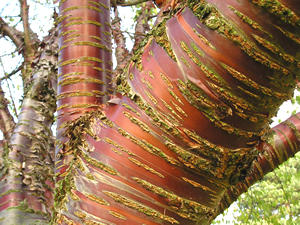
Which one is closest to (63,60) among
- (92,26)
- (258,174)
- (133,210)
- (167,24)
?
(92,26)

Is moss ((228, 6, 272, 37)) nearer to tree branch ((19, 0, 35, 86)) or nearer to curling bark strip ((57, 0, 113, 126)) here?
curling bark strip ((57, 0, 113, 126))

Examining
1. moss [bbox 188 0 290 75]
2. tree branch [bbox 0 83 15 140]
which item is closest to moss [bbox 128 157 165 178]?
moss [bbox 188 0 290 75]

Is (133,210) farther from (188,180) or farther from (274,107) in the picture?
(274,107)

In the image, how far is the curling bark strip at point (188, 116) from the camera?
570 millimetres

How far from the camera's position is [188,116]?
62 cm

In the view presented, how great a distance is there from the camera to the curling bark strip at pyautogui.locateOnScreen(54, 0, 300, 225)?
57 cm

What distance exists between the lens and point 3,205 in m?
1.85

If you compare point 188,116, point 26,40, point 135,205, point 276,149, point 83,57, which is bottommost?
point 135,205

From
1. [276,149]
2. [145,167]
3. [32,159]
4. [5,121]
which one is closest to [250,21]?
[145,167]

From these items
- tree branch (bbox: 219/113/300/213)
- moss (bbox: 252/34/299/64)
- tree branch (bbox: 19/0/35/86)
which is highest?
tree branch (bbox: 19/0/35/86)

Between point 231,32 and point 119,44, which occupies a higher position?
point 119,44

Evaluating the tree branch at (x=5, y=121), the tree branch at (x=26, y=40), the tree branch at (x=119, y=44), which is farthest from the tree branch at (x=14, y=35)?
the tree branch at (x=119, y=44)

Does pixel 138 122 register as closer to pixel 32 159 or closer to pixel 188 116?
pixel 188 116

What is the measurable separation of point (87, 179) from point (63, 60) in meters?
0.89
